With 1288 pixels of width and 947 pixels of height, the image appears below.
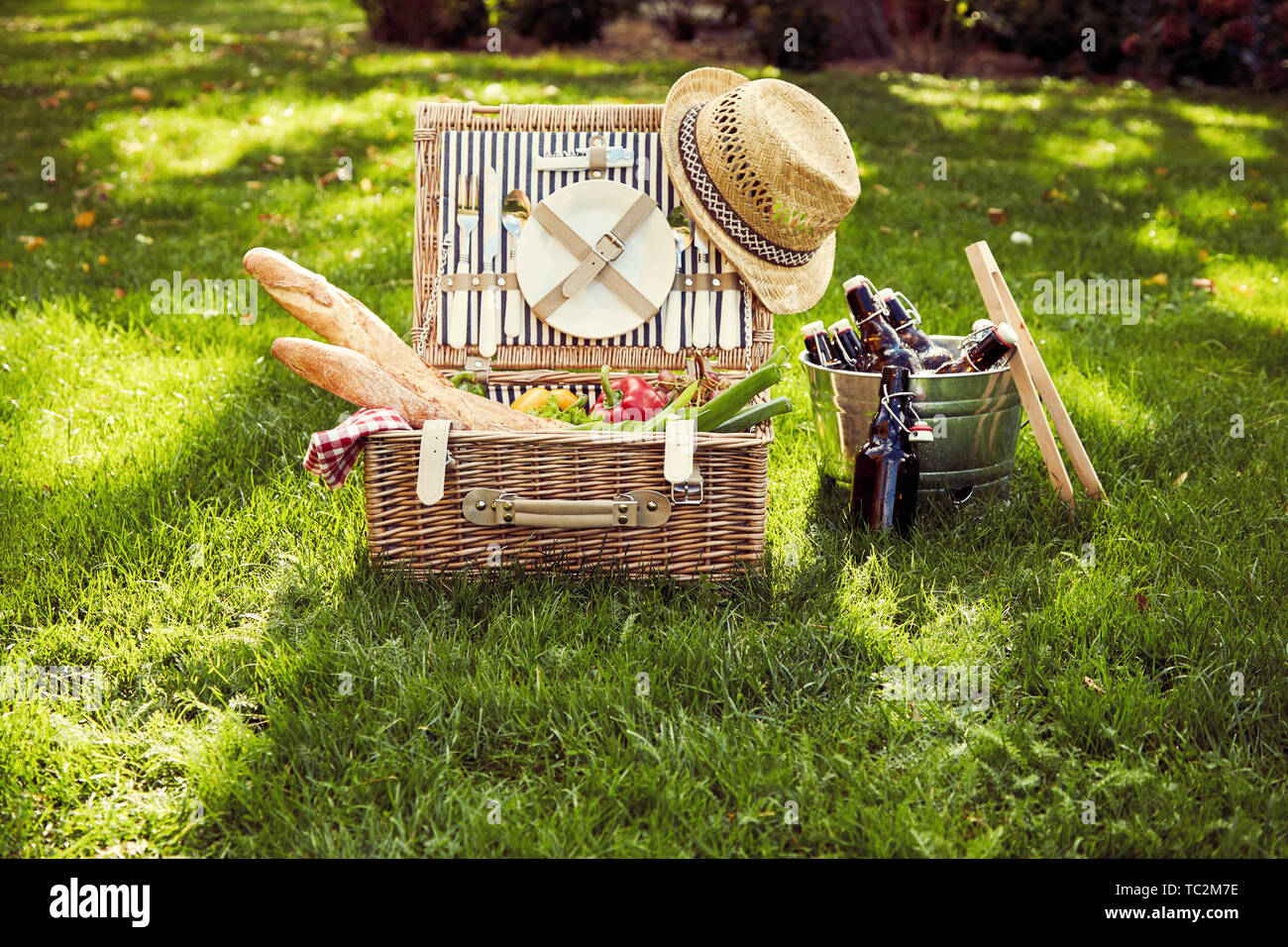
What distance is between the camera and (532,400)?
3143mm

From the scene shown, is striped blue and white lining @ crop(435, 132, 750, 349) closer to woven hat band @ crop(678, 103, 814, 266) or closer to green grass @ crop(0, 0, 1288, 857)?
woven hat band @ crop(678, 103, 814, 266)

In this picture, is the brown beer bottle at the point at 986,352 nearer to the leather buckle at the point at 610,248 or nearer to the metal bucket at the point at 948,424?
the metal bucket at the point at 948,424

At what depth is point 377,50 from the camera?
35.9 feet

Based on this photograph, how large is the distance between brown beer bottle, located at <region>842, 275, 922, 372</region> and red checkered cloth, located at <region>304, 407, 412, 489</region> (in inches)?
47.9

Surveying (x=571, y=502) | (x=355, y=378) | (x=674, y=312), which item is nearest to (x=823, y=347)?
(x=674, y=312)

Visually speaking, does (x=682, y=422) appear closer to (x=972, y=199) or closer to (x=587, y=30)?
(x=972, y=199)

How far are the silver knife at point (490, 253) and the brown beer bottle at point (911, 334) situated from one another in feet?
3.76

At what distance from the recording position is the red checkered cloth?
2510 mm

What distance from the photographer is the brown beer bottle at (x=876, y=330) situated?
2.87m

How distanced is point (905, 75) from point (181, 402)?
28.5ft

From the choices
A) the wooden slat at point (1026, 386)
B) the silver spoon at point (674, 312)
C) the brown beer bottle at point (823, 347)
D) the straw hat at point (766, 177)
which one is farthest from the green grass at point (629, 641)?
the straw hat at point (766, 177)

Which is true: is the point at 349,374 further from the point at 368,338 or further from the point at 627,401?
the point at 627,401

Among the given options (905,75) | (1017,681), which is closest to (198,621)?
(1017,681)

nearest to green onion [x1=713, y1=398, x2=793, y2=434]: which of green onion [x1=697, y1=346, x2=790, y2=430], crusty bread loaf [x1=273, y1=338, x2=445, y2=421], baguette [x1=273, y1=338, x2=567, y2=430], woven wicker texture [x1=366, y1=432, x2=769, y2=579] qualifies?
green onion [x1=697, y1=346, x2=790, y2=430]
